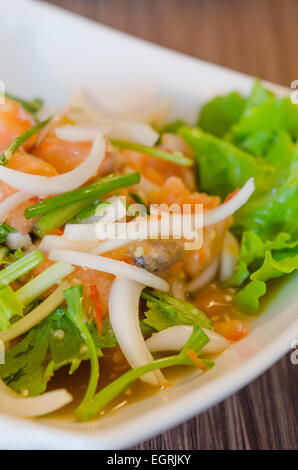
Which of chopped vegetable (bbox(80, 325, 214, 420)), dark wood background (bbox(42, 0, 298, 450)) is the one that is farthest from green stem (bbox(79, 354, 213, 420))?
dark wood background (bbox(42, 0, 298, 450))

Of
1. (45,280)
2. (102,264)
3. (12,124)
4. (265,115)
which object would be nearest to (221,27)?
(265,115)

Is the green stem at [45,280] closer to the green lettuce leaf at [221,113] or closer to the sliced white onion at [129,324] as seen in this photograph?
the sliced white onion at [129,324]

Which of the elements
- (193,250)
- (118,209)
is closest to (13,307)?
(118,209)

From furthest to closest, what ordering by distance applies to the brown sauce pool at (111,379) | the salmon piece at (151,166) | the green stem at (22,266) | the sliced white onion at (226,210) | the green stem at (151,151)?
1. the salmon piece at (151,166)
2. the green stem at (151,151)
3. the sliced white onion at (226,210)
4. the green stem at (22,266)
5. the brown sauce pool at (111,379)

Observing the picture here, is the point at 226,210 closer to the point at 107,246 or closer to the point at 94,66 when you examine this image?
the point at 107,246

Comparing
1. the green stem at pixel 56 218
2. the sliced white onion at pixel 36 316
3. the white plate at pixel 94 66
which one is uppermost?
the white plate at pixel 94 66

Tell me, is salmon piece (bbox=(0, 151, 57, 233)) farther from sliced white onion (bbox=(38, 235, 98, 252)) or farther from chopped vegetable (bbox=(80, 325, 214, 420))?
chopped vegetable (bbox=(80, 325, 214, 420))

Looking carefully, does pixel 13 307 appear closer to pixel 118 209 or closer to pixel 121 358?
pixel 121 358

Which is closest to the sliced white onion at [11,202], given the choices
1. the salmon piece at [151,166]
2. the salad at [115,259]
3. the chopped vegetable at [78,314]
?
the salad at [115,259]
